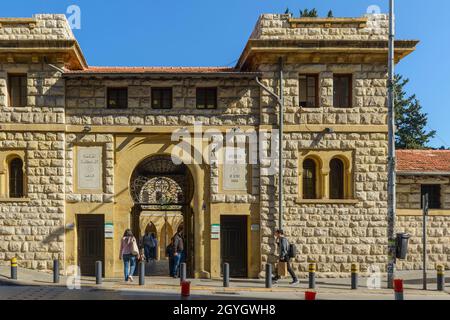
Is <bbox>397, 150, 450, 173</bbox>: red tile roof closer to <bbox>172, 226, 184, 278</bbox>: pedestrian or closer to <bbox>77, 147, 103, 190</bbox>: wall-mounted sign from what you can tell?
<bbox>172, 226, 184, 278</bbox>: pedestrian

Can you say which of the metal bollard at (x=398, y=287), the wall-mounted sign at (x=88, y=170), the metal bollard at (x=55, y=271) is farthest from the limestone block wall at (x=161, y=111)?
the metal bollard at (x=398, y=287)

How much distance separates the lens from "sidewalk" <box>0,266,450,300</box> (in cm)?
1634

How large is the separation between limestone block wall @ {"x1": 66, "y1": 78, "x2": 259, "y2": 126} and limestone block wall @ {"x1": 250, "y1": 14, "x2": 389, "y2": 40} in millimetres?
2055

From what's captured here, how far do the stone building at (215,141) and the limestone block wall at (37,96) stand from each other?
4 centimetres

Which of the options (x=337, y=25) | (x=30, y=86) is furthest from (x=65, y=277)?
(x=337, y=25)

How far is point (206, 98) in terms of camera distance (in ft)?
67.8

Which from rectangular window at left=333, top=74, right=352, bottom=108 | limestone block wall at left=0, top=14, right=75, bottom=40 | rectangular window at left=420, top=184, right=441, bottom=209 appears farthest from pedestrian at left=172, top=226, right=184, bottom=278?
rectangular window at left=420, top=184, right=441, bottom=209

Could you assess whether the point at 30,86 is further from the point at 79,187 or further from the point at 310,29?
the point at 310,29

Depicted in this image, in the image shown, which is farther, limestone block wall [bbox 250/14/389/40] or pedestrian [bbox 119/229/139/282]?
limestone block wall [bbox 250/14/389/40]

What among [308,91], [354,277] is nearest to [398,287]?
[354,277]

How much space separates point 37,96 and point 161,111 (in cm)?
439

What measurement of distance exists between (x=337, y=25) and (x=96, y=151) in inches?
388

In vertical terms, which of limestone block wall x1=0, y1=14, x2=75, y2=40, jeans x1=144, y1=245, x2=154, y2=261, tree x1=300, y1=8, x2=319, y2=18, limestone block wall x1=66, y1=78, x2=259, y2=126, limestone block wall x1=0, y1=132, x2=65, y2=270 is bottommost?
jeans x1=144, y1=245, x2=154, y2=261
